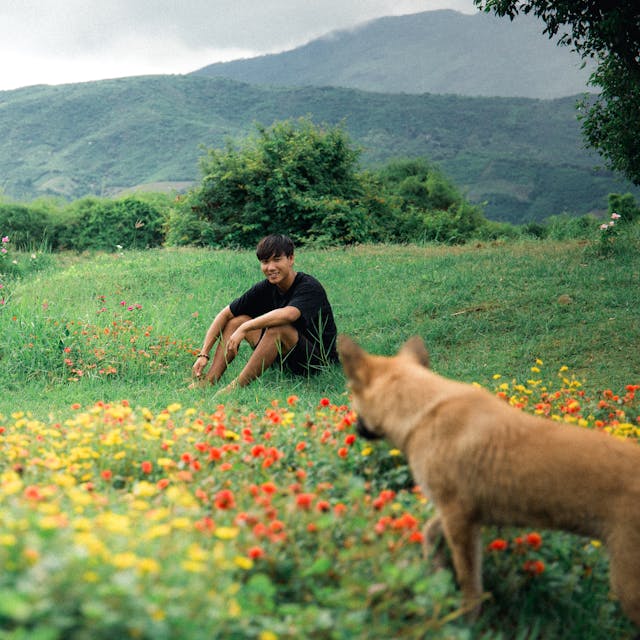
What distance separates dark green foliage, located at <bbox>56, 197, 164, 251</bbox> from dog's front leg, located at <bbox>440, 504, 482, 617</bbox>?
17750 millimetres

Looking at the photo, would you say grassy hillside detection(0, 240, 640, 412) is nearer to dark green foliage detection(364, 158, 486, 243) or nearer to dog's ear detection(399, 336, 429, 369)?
dog's ear detection(399, 336, 429, 369)

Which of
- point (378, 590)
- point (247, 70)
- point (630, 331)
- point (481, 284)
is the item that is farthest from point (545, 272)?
point (247, 70)

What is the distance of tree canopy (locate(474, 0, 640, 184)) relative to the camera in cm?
880

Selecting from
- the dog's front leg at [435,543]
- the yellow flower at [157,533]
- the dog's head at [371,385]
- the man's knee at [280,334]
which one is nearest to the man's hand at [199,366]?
the man's knee at [280,334]

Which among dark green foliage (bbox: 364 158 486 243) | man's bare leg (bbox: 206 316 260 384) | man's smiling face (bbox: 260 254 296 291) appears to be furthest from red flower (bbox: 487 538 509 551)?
dark green foliage (bbox: 364 158 486 243)

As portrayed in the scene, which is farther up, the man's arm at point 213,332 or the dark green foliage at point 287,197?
the dark green foliage at point 287,197

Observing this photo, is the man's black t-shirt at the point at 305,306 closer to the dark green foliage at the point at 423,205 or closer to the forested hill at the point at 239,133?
the dark green foliage at the point at 423,205

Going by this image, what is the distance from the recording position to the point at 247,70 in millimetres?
116375

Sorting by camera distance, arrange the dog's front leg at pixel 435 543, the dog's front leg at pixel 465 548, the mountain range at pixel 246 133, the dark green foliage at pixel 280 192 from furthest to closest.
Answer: the mountain range at pixel 246 133, the dark green foliage at pixel 280 192, the dog's front leg at pixel 435 543, the dog's front leg at pixel 465 548

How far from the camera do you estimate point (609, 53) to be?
36.6 ft

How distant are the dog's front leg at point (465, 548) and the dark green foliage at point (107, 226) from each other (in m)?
17.7

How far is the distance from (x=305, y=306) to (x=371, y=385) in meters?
3.64

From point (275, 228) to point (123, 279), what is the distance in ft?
19.0

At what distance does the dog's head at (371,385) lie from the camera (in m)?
2.89
